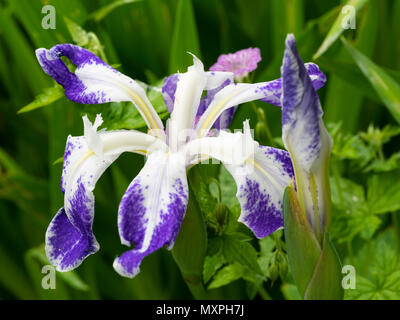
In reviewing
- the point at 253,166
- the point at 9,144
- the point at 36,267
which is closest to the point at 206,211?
the point at 253,166

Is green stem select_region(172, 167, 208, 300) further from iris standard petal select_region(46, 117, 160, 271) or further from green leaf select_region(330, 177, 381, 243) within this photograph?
green leaf select_region(330, 177, 381, 243)

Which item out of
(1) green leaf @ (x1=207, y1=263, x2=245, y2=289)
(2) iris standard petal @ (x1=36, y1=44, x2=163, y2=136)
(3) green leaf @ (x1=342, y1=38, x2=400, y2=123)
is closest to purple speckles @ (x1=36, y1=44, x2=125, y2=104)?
(2) iris standard petal @ (x1=36, y1=44, x2=163, y2=136)

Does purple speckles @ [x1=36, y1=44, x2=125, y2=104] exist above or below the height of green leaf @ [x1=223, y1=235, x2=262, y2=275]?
above

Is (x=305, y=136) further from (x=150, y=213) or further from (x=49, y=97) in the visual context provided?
(x=49, y=97)

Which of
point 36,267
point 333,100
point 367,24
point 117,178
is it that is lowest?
point 36,267

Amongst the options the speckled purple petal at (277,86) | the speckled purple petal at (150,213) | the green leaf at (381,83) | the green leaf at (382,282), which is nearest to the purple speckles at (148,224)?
the speckled purple petal at (150,213)

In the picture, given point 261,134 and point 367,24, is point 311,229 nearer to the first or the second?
point 261,134

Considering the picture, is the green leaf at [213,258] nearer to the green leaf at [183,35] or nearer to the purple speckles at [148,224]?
the purple speckles at [148,224]
